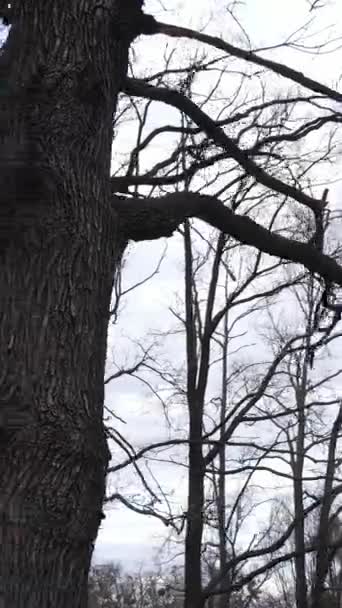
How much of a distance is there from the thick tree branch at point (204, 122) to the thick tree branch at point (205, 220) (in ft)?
1.31

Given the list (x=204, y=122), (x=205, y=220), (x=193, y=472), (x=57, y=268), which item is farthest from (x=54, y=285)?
(x=193, y=472)

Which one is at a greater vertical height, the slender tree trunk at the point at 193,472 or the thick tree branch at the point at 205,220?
the slender tree trunk at the point at 193,472

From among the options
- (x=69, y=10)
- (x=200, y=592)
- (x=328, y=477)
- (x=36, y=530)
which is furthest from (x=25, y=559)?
(x=200, y=592)

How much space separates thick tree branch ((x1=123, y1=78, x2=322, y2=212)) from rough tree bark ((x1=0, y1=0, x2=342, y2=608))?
1.36 feet

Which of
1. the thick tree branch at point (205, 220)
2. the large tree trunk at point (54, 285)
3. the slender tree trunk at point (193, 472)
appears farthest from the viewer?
the slender tree trunk at point (193, 472)

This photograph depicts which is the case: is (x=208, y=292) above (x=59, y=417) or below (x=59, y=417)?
above

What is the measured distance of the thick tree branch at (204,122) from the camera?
414cm

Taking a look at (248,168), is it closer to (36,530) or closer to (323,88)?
(323,88)

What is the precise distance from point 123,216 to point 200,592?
974 cm

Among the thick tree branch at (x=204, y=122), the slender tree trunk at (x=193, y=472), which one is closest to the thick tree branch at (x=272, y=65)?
the thick tree branch at (x=204, y=122)

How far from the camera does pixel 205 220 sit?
4008mm

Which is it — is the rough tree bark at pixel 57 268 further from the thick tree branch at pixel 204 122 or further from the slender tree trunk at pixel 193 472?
the slender tree trunk at pixel 193 472

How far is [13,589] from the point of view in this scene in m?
2.66

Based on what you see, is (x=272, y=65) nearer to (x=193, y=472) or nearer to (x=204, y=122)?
(x=204, y=122)
